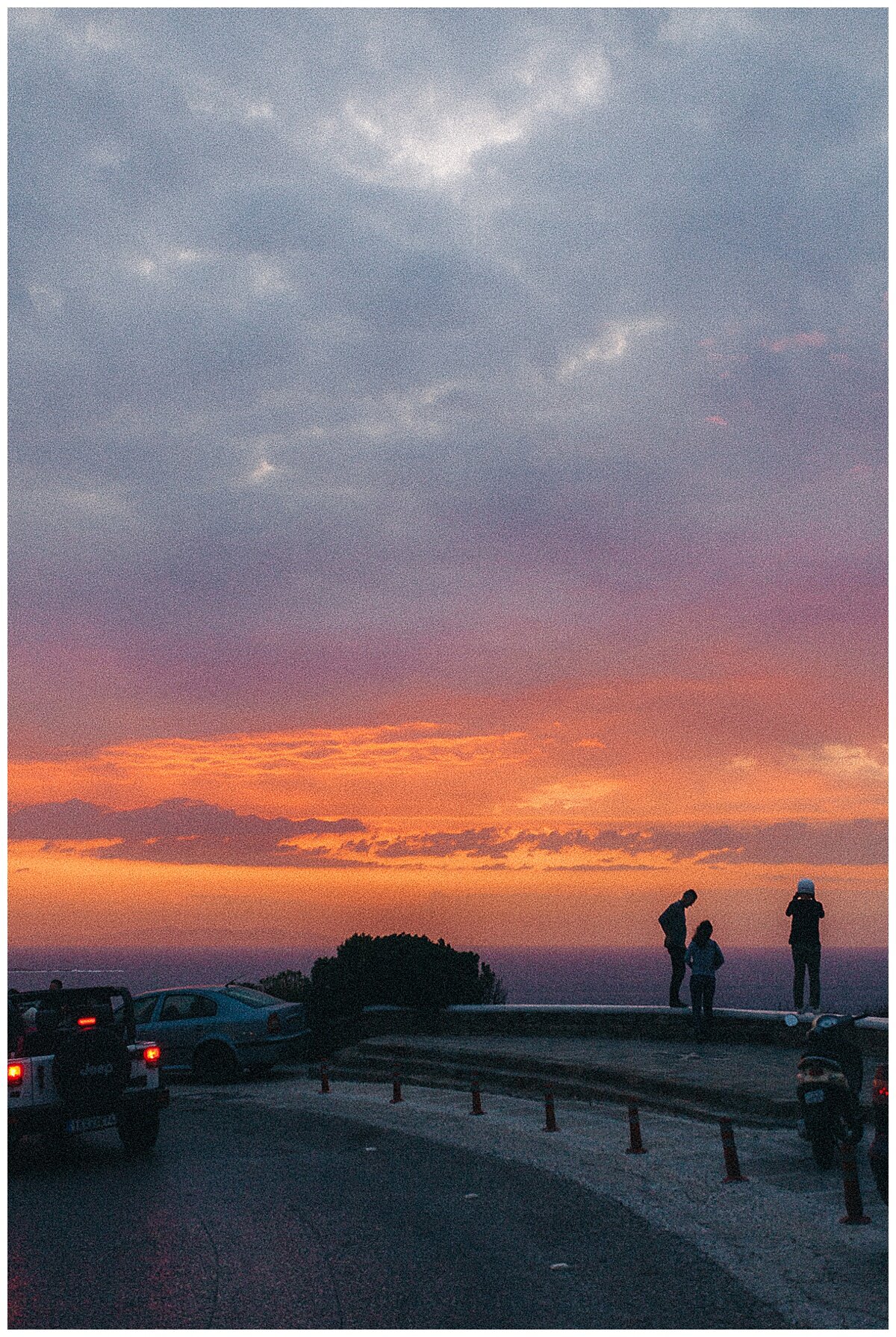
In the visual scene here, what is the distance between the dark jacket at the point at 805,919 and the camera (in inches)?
668

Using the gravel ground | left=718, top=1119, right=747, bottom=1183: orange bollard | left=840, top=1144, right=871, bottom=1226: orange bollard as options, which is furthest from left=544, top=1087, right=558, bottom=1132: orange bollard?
left=840, top=1144, right=871, bottom=1226: orange bollard

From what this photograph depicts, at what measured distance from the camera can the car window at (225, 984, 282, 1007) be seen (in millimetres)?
18859

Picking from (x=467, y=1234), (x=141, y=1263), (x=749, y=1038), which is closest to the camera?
(x=141, y=1263)

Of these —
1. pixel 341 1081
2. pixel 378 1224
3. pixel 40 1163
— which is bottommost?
pixel 341 1081

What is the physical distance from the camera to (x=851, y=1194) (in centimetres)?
834

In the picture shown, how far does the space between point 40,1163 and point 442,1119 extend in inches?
172

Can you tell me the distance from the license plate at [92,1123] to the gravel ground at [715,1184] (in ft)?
10.1

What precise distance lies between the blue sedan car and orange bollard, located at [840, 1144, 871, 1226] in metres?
11.5

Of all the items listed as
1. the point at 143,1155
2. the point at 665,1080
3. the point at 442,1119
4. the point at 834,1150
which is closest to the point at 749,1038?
the point at 665,1080

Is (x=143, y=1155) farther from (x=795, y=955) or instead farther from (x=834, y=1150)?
(x=795, y=955)

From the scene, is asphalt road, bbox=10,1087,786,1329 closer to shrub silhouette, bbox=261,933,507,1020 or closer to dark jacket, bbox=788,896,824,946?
dark jacket, bbox=788,896,824,946

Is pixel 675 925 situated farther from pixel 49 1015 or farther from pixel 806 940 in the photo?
pixel 49 1015

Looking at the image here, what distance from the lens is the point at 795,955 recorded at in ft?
56.5

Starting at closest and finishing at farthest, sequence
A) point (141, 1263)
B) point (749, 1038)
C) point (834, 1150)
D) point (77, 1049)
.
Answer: point (141, 1263) → point (834, 1150) → point (77, 1049) → point (749, 1038)
